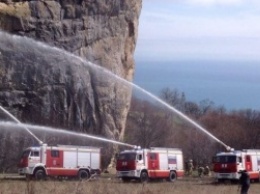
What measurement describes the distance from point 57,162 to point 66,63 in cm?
1632

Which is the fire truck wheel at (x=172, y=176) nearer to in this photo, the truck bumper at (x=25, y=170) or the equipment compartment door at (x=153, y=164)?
the equipment compartment door at (x=153, y=164)

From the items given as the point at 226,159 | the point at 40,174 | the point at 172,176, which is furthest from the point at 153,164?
the point at 40,174

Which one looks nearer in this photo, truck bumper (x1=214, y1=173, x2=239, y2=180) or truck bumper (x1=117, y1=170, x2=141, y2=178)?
truck bumper (x1=117, y1=170, x2=141, y2=178)

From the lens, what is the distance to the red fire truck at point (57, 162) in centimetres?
4528

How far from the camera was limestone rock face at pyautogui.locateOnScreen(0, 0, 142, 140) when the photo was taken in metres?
58.0

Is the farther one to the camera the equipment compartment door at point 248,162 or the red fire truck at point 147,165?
the equipment compartment door at point 248,162

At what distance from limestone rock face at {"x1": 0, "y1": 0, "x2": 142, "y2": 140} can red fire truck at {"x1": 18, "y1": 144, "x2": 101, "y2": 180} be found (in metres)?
11.7

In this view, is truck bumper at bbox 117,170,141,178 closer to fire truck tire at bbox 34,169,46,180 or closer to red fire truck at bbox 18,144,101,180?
red fire truck at bbox 18,144,101,180

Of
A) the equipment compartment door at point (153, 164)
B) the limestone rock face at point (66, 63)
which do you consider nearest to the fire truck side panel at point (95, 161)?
the equipment compartment door at point (153, 164)

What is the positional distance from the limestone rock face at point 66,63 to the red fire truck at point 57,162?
1171 cm

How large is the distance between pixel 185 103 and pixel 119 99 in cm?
5910

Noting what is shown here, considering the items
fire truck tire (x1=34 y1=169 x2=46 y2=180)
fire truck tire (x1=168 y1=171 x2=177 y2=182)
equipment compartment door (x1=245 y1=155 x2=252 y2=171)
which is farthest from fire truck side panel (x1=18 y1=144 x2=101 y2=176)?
equipment compartment door (x1=245 y1=155 x2=252 y2=171)

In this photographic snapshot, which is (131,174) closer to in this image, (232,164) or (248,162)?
(232,164)

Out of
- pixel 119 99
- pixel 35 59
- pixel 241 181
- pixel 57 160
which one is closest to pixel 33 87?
pixel 35 59
